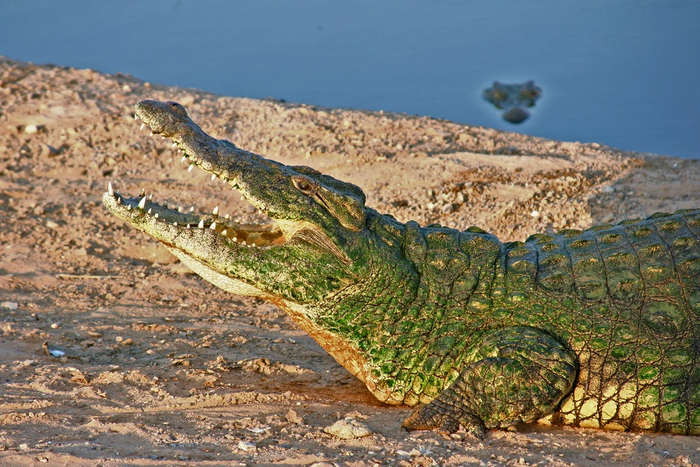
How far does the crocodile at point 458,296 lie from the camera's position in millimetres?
3977

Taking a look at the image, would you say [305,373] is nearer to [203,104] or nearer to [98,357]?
[98,357]

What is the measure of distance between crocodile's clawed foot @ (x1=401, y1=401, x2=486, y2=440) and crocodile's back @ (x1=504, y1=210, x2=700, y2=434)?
62cm

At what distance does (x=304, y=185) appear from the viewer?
4.30m

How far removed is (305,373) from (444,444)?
154 cm

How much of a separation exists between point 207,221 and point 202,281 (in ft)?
8.18

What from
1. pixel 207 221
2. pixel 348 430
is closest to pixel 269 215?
pixel 207 221

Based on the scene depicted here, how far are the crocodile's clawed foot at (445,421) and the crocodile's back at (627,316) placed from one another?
623 mm

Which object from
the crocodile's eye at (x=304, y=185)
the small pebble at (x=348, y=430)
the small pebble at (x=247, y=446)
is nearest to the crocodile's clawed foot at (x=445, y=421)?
the small pebble at (x=348, y=430)

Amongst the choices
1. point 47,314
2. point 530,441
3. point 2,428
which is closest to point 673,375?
point 530,441

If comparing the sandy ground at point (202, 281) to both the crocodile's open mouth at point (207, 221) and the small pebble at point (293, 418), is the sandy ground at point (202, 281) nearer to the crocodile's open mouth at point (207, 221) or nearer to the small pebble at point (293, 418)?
the small pebble at point (293, 418)

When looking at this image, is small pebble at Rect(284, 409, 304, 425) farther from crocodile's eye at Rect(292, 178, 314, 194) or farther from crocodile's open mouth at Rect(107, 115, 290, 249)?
crocodile's eye at Rect(292, 178, 314, 194)

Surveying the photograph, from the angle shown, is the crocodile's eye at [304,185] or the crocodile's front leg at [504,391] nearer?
the crocodile's front leg at [504,391]

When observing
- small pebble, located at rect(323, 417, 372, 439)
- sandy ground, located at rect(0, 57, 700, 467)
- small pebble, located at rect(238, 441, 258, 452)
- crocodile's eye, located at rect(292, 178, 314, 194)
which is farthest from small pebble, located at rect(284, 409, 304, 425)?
crocodile's eye, located at rect(292, 178, 314, 194)

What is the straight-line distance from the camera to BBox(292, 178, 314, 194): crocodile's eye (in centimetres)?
429
